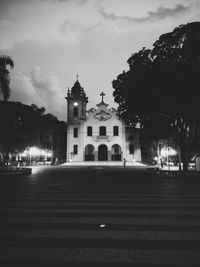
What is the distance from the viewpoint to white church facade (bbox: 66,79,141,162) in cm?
7162

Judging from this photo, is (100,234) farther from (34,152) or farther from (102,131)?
(102,131)

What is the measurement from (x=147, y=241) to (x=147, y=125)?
2901 centimetres

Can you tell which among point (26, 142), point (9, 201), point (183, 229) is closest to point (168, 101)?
point (9, 201)

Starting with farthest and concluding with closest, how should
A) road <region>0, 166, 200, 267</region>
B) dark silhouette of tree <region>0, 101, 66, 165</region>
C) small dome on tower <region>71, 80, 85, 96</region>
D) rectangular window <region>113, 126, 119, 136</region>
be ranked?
small dome on tower <region>71, 80, 85, 96</region>, rectangular window <region>113, 126, 119, 136</region>, dark silhouette of tree <region>0, 101, 66, 165</region>, road <region>0, 166, 200, 267</region>

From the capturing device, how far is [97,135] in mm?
72625

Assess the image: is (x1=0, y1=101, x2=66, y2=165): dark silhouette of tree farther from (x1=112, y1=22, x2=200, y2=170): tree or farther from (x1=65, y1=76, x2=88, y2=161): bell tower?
(x1=112, y1=22, x2=200, y2=170): tree

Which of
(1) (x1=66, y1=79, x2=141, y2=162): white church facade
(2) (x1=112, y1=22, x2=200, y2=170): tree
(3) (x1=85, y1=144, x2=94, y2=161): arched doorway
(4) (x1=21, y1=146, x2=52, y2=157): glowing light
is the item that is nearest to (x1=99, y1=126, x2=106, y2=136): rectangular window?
(1) (x1=66, y1=79, x2=141, y2=162): white church facade

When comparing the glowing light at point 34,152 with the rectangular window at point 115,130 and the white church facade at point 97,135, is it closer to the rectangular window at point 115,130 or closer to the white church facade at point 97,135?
the white church facade at point 97,135

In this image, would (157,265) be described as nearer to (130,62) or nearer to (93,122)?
(130,62)

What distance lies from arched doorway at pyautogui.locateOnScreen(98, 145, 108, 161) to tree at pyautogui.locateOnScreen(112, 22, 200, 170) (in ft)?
131

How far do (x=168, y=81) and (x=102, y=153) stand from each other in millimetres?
45520

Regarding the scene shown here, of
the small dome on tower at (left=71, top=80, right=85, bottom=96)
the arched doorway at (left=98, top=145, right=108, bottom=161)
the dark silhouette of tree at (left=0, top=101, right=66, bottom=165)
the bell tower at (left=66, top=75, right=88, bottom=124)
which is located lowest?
the arched doorway at (left=98, top=145, right=108, bottom=161)

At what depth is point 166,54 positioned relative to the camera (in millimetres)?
29078

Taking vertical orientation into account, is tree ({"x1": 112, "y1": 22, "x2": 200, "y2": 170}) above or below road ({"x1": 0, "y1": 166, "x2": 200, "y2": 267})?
above
